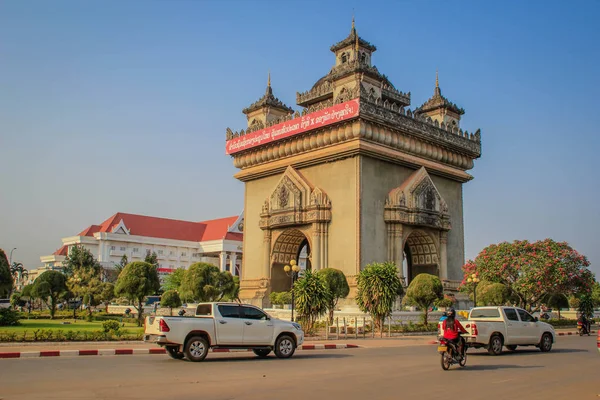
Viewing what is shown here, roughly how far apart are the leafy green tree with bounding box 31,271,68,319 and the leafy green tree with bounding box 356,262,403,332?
23204 mm

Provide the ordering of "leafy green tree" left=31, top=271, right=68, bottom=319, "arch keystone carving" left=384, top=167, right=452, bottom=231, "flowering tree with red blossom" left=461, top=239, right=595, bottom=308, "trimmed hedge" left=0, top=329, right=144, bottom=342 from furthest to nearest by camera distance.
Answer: "leafy green tree" left=31, top=271, right=68, bottom=319 < "flowering tree with red blossom" left=461, top=239, right=595, bottom=308 < "arch keystone carving" left=384, top=167, right=452, bottom=231 < "trimmed hedge" left=0, top=329, right=144, bottom=342

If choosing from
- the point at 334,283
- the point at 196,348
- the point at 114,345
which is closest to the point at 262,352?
the point at 196,348

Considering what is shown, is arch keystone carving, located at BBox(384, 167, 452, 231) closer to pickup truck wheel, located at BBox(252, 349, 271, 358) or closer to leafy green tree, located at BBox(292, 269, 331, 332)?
leafy green tree, located at BBox(292, 269, 331, 332)

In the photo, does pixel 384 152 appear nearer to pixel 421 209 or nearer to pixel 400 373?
pixel 421 209

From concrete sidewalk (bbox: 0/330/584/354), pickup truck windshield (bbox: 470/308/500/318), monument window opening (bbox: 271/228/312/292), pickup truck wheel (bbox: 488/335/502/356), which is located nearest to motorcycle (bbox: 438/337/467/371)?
pickup truck wheel (bbox: 488/335/502/356)

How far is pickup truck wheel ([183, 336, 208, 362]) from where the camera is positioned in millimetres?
14292

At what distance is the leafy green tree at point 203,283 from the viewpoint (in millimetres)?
40844

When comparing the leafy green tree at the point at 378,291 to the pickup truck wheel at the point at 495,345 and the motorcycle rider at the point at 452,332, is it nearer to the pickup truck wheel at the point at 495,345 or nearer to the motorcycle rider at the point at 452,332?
the pickup truck wheel at the point at 495,345

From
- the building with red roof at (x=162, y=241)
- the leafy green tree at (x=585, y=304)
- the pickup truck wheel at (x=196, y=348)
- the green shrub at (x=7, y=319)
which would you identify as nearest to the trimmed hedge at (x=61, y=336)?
the pickup truck wheel at (x=196, y=348)

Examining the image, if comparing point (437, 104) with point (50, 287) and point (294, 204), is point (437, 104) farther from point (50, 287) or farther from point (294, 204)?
point (50, 287)

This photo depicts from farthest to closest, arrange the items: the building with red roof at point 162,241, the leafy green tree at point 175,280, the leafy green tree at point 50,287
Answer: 1. the building with red roof at point 162,241
2. the leafy green tree at point 175,280
3. the leafy green tree at point 50,287

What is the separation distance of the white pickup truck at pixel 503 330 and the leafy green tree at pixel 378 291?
7190mm

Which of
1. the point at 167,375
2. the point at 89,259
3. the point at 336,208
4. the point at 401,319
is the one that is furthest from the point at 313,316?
the point at 89,259

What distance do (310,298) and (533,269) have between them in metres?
17.0
